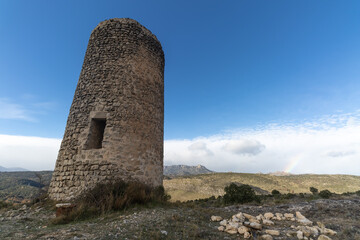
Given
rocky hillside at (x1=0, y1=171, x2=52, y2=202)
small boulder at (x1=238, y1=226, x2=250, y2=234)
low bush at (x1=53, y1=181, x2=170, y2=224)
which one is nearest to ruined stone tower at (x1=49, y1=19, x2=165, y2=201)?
low bush at (x1=53, y1=181, x2=170, y2=224)

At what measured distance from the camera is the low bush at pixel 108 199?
4535 millimetres

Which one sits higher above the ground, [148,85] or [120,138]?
[148,85]

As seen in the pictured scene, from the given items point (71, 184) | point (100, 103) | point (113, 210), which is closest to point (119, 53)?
point (100, 103)

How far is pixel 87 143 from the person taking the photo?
6.41 m

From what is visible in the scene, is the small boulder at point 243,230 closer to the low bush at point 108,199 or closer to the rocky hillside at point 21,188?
the low bush at point 108,199

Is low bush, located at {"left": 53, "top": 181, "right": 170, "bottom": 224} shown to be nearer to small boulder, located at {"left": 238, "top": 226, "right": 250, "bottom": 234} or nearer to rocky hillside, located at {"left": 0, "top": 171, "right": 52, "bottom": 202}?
small boulder, located at {"left": 238, "top": 226, "right": 250, "bottom": 234}

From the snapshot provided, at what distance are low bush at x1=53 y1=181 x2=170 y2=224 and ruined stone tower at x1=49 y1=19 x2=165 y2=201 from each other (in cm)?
37

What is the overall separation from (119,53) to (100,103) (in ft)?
7.74

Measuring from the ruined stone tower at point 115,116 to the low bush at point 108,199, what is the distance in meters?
0.37

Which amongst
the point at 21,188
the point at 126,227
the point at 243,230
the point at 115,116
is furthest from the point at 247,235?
the point at 21,188

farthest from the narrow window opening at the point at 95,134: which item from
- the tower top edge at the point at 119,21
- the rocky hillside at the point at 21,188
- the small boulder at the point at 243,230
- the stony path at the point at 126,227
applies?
the small boulder at the point at 243,230

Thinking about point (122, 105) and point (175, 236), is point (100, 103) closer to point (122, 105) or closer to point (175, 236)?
point (122, 105)

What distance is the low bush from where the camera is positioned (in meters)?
4.54

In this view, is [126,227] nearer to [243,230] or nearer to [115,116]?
[243,230]
